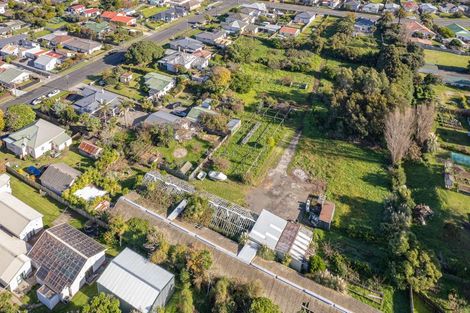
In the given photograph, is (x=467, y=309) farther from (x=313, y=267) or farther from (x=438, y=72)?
(x=438, y=72)

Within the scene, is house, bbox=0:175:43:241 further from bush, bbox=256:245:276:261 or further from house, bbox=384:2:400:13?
house, bbox=384:2:400:13

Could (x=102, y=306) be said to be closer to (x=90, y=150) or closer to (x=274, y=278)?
(x=274, y=278)

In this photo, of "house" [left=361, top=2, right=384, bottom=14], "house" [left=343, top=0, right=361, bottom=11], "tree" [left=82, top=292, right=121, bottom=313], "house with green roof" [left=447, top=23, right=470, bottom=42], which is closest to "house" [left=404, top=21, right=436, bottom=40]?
"house with green roof" [left=447, top=23, right=470, bottom=42]

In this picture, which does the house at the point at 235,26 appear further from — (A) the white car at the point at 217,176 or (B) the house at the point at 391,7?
(A) the white car at the point at 217,176

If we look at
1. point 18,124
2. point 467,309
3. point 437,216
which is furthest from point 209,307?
point 18,124

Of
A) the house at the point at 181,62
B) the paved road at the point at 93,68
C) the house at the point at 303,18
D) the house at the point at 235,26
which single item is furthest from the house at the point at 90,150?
the house at the point at 303,18

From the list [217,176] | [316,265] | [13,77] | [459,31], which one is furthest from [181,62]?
[459,31]
